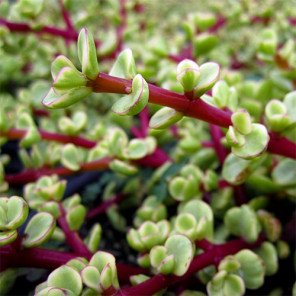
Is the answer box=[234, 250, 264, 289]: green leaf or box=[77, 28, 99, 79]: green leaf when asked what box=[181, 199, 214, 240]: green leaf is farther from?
box=[77, 28, 99, 79]: green leaf

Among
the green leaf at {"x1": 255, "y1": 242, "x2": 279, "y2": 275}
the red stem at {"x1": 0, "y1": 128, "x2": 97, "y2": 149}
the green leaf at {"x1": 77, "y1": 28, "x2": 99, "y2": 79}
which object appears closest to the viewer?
the green leaf at {"x1": 77, "y1": 28, "x2": 99, "y2": 79}

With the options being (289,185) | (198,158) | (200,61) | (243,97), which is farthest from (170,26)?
(289,185)

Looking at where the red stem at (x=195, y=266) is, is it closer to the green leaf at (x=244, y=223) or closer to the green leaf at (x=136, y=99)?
the green leaf at (x=244, y=223)

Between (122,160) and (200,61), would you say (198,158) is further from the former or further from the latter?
(200,61)

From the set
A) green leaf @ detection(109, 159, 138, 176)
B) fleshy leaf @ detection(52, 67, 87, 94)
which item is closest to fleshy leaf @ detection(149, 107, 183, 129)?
fleshy leaf @ detection(52, 67, 87, 94)

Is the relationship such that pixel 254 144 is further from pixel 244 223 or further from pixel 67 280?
pixel 67 280
